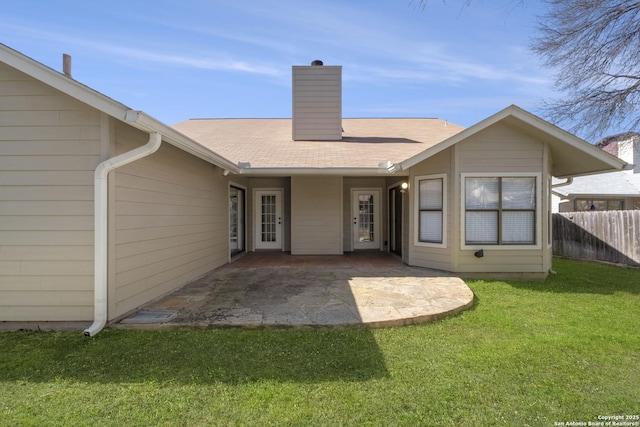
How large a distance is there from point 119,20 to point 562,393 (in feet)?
29.6

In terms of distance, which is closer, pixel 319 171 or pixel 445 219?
pixel 445 219

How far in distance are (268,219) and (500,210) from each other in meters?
6.16

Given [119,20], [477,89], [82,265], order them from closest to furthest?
[82,265], [119,20], [477,89]

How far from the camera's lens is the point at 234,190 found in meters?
8.64

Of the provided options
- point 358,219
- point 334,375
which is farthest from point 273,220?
point 334,375

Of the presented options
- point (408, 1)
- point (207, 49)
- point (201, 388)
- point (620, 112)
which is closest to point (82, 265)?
point (201, 388)

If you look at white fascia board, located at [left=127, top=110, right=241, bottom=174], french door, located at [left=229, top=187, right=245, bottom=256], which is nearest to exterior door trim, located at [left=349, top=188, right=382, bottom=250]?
french door, located at [left=229, top=187, right=245, bottom=256]

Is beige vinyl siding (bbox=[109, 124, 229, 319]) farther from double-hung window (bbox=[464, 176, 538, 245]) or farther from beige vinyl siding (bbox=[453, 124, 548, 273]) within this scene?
double-hung window (bbox=[464, 176, 538, 245])

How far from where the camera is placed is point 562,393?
2.42 meters

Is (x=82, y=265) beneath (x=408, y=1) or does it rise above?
beneath

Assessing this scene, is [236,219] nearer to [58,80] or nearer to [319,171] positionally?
[319,171]

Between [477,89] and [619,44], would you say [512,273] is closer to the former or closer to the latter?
[619,44]

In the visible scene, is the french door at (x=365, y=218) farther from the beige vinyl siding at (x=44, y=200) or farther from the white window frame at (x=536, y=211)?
the beige vinyl siding at (x=44, y=200)

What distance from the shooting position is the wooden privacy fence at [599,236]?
26.3 feet
